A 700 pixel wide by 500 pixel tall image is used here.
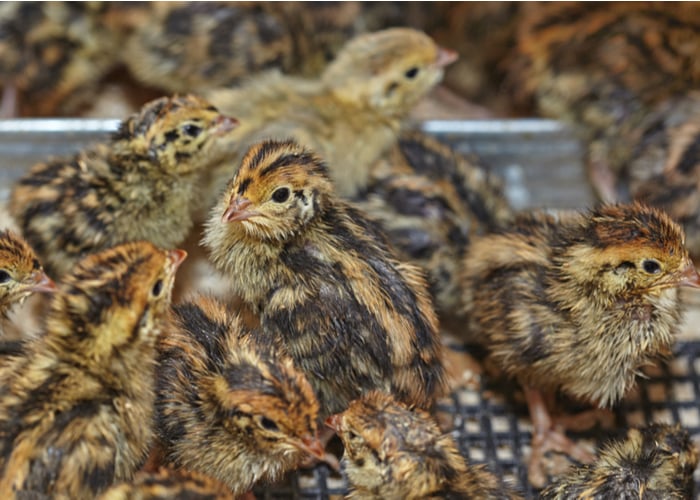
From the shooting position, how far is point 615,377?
2.34m

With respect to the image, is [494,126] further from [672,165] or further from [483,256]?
[483,256]

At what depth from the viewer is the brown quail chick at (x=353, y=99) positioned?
2.75m

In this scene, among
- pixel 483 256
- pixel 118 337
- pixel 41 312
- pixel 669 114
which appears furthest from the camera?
pixel 669 114

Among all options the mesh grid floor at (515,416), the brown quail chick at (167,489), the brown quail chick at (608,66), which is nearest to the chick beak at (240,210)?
the brown quail chick at (167,489)

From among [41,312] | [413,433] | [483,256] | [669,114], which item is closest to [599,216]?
[483,256]

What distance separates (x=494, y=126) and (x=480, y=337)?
36.2 inches

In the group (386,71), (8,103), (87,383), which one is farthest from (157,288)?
(8,103)

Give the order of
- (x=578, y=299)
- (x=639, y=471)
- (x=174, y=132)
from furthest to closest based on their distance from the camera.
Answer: (x=174, y=132) < (x=578, y=299) < (x=639, y=471)

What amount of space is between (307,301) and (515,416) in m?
0.77

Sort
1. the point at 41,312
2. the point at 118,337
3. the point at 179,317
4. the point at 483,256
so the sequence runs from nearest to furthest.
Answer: the point at 118,337 → the point at 179,317 → the point at 483,256 → the point at 41,312

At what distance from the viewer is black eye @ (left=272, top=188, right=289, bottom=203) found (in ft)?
7.11

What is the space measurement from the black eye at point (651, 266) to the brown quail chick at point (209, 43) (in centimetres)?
133

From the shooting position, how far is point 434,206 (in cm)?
265

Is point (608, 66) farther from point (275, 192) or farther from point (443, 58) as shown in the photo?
point (275, 192)
